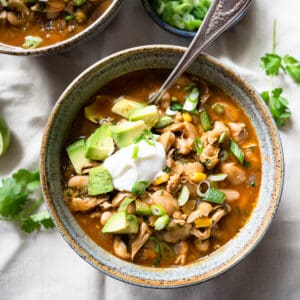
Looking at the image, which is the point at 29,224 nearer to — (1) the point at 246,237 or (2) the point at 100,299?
(2) the point at 100,299

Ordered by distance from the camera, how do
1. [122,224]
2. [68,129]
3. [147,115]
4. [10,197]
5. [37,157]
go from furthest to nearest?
1. [37,157]
2. [10,197]
3. [68,129]
4. [147,115]
5. [122,224]

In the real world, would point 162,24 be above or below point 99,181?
above

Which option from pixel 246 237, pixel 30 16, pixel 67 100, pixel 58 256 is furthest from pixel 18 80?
pixel 246 237

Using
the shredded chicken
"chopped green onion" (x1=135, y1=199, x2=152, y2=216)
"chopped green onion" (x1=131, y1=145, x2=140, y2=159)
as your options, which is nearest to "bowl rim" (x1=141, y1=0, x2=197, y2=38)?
"chopped green onion" (x1=131, y1=145, x2=140, y2=159)

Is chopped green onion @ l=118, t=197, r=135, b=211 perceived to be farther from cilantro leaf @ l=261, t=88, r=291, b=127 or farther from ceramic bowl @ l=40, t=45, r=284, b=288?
cilantro leaf @ l=261, t=88, r=291, b=127

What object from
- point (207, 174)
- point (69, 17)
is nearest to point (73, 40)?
point (69, 17)

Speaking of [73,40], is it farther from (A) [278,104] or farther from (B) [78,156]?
(A) [278,104]
